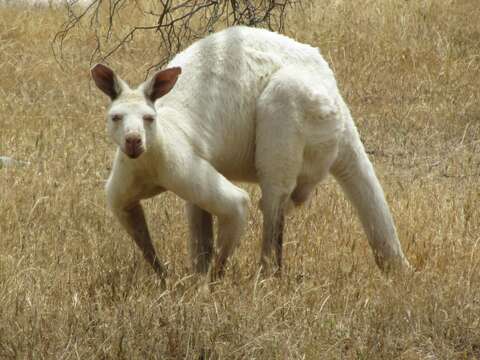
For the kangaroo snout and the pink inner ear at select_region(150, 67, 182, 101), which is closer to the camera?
the kangaroo snout

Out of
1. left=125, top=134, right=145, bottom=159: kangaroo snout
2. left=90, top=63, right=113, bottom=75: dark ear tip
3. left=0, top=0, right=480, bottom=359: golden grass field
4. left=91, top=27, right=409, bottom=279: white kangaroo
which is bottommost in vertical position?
left=0, top=0, right=480, bottom=359: golden grass field

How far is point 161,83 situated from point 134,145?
0.51 metres

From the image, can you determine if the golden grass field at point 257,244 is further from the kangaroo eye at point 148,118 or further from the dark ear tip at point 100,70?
the dark ear tip at point 100,70

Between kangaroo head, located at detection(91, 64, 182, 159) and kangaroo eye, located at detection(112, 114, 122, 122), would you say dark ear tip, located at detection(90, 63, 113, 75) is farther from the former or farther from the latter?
kangaroo eye, located at detection(112, 114, 122, 122)

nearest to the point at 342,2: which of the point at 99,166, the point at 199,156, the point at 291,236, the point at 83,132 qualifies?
the point at 83,132

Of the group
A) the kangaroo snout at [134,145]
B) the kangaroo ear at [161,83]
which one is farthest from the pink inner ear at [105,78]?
the kangaroo snout at [134,145]

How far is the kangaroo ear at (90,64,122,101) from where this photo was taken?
568 cm

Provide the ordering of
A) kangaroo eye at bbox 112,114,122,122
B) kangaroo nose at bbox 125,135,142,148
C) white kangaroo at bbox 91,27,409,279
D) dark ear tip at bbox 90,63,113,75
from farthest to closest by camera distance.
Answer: white kangaroo at bbox 91,27,409,279, dark ear tip at bbox 90,63,113,75, kangaroo eye at bbox 112,114,122,122, kangaroo nose at bbox 125,135,142,148

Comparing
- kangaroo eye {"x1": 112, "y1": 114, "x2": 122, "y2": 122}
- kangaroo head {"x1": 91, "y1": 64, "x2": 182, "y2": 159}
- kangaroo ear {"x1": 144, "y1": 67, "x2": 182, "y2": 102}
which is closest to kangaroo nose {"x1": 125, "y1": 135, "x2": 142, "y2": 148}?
kangaroo head {"x1": 91, "y1": 64, "x2": 182, "y2": 159}

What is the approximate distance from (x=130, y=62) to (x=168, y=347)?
7953mm

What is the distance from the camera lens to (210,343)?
5.13 meters

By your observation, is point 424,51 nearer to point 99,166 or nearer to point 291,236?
point 99,166

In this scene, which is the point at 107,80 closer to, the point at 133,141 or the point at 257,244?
the point at 133,141

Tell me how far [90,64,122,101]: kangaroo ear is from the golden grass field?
0.99 meters
